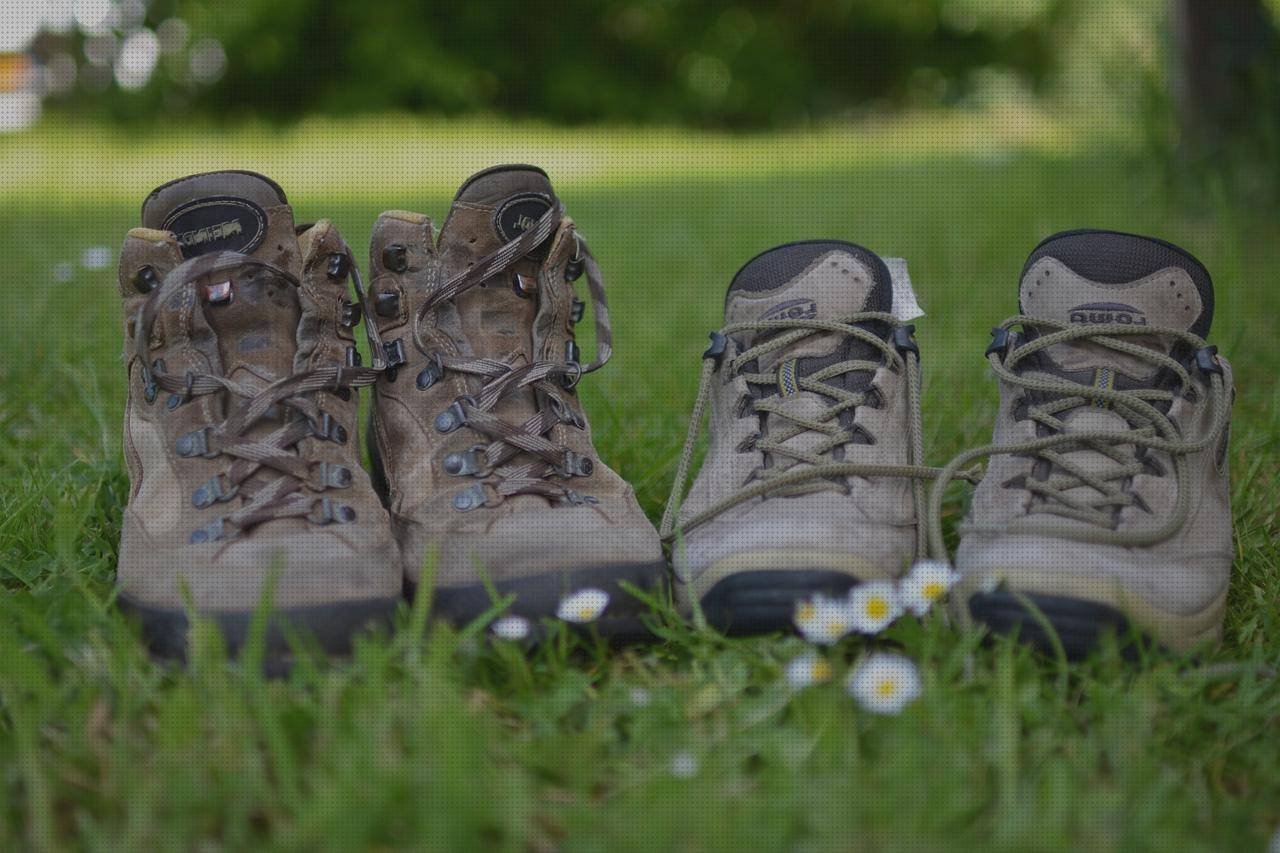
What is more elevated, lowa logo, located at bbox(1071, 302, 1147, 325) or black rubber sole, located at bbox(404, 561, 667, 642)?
lowa logo, located at bbox(1071, 302, 1147, 325)

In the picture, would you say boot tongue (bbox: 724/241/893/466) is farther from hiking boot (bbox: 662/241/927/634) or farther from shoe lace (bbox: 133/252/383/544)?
shoe lace (bbox: 133/252/383/544)

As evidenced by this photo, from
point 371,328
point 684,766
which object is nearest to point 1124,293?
point 684,766

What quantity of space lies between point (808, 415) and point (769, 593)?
329 millimetres

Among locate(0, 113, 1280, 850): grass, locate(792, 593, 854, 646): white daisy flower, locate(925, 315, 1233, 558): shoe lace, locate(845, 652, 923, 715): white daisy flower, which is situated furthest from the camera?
locate(925, 315, 1233, 558): shoe lace

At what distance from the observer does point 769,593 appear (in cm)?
129

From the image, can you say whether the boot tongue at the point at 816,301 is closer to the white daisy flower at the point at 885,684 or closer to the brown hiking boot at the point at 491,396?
the brown hiking boot at the point at 491,396

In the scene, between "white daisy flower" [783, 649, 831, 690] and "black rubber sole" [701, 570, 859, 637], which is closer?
"white daisy flower" [783, 649, 831, 690]

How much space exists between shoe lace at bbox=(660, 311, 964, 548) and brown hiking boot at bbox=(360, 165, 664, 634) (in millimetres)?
156

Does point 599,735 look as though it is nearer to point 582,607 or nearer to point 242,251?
point 582,607

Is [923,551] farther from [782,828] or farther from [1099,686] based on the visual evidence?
[782,828]

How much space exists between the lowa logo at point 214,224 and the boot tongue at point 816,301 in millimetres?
711

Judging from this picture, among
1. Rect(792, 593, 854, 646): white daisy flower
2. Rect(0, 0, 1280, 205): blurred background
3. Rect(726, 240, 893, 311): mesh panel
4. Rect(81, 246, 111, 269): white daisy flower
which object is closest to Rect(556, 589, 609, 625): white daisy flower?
Rect(792, 593, 854, 646): white daisy flower

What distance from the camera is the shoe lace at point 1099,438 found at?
52.7 inches

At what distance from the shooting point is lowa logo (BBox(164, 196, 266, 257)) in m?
1.46
